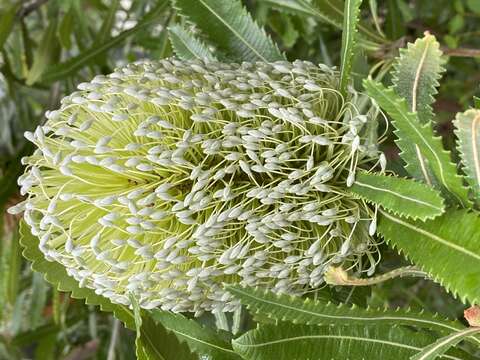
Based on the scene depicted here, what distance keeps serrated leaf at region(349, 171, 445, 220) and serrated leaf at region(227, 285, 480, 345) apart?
106mm

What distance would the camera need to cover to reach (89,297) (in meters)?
0.79

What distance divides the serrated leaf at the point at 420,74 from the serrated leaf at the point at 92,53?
0.66m

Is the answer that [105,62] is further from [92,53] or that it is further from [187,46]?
[187,46]

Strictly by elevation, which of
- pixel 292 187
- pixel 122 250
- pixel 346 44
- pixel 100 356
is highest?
pixel 346 44

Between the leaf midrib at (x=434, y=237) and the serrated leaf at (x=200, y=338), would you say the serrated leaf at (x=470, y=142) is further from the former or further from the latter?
the serrated leaf at (x=200, y=338)

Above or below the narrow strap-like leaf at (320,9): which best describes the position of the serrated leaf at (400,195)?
below

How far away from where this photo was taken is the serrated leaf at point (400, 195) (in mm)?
529

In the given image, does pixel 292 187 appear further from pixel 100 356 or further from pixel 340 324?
pixel 100 356

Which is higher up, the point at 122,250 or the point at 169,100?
the point at 169,100

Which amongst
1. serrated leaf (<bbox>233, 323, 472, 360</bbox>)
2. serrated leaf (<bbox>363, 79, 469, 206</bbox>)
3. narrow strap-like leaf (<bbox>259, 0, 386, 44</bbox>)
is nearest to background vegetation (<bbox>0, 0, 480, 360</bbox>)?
narrow strap-like leaf (<bbox>259, 0, 386, 44</bbox>)

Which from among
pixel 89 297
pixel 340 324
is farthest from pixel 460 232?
pixel 89 297

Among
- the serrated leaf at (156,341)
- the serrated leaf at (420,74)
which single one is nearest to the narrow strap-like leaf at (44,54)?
the serrated leaf at (156,341)

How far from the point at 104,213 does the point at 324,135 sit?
0.83 ft

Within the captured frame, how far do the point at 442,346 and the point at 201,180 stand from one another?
0.28 meters
